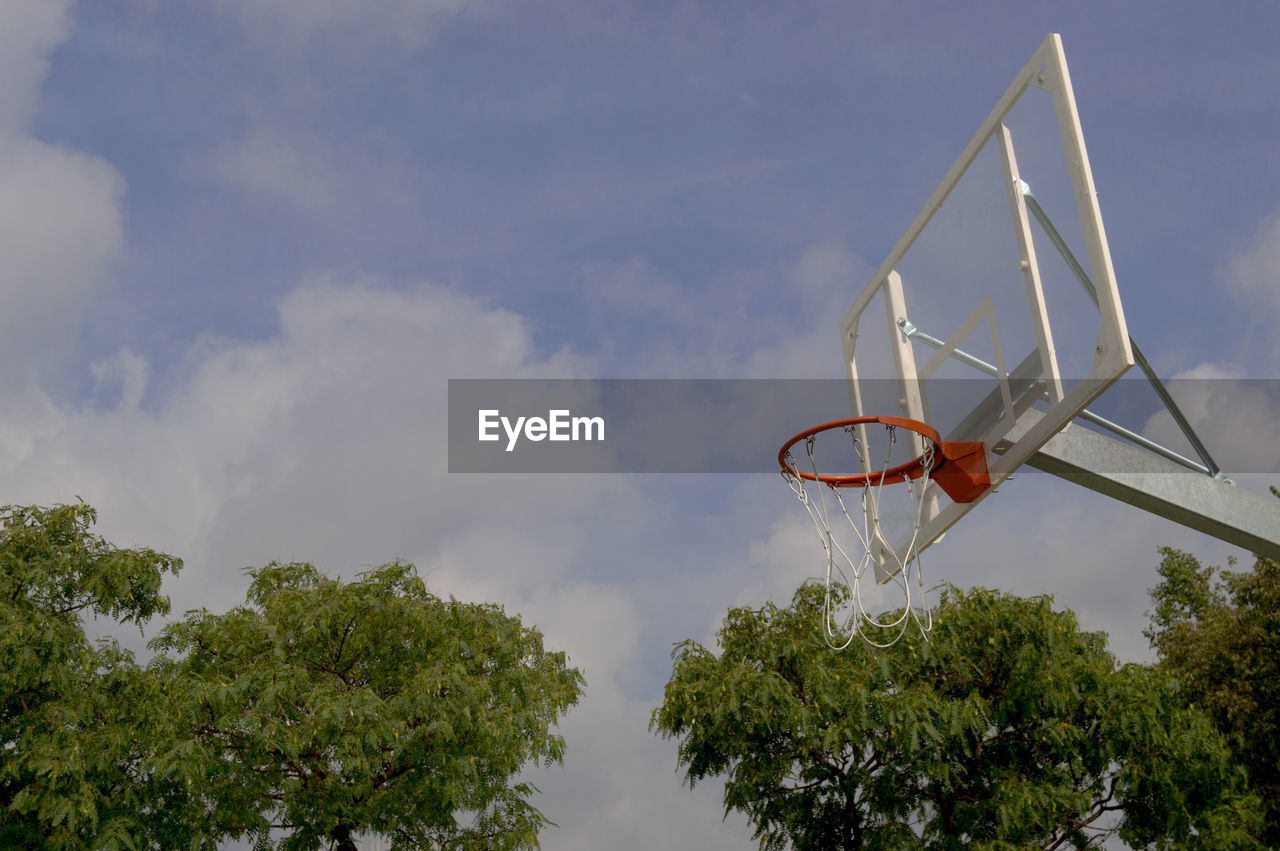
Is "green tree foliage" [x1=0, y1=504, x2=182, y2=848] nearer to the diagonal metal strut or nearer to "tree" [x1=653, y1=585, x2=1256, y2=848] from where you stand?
"tree" [x1=653, y1=585, x2=1256, y2=848]

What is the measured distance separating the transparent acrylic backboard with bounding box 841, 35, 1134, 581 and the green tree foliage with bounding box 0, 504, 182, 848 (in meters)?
7.40

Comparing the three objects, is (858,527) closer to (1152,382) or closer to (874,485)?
(874,485)

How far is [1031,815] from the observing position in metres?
9.89

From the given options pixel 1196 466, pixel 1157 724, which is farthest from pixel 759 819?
pixel 1196 466

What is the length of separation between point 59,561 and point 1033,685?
9279mm

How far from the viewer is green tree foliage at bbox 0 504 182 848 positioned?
978cm

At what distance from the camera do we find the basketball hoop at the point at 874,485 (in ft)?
19.3

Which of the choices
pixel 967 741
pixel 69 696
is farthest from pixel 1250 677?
pixel 69 696

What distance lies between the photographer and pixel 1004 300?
5570mm

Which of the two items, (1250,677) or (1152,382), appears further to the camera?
(1250,677)

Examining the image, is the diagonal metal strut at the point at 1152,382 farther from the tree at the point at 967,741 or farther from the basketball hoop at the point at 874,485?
the tree at the point at 967,741

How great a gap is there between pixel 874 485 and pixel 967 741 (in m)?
5.49

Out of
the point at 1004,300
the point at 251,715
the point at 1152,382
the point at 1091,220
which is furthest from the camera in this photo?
the point at 251,715

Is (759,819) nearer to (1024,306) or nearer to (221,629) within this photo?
(221,629)
